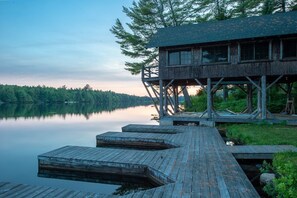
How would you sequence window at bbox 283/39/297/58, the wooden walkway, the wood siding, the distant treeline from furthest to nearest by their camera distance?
the distant treeline → the wood siding → window at bbox 283/39/297/58 → the wooden walkway

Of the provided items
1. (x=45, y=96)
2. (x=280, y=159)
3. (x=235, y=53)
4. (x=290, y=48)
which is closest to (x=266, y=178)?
(x=280, y=159)

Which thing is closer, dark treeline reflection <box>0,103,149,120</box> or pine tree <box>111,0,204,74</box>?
pine tree <box>111,0,204,74</box>

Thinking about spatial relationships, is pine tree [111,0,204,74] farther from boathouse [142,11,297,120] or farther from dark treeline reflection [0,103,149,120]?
dark treeline reflection [0,103,149,120]

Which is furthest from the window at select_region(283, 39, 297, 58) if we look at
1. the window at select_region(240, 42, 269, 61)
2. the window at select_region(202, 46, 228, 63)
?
the window at select_region(202, 46, 228, 63)

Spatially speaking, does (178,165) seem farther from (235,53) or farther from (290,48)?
(290,48)

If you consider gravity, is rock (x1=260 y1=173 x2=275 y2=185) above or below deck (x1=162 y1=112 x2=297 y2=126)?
below

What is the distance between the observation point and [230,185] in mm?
5754

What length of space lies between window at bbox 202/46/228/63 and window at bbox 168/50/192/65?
3.92 ft

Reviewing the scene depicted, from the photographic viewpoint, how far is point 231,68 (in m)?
18.1

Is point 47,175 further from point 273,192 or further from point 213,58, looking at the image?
point 213,58

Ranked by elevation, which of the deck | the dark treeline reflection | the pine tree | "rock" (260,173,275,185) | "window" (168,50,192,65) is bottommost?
the dark treeline reflection

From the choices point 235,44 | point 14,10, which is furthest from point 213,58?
point 14,10

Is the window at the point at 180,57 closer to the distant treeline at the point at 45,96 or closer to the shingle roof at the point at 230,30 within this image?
the shingle roof at the point at 230,30

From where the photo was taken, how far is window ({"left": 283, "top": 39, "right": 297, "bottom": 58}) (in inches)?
665
